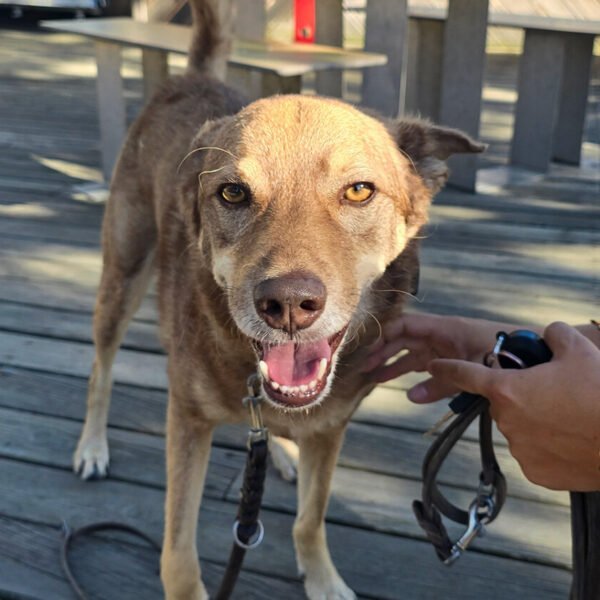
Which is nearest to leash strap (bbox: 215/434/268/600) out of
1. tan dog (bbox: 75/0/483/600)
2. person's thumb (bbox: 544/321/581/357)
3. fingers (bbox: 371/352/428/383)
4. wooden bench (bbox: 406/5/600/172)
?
tan dog (bbox: 75/0/483/600)

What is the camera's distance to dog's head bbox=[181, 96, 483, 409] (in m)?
1.48

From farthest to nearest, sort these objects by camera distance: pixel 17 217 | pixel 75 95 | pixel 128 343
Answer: pixel 75 95 → pixel 17 217 → pixel 128 343

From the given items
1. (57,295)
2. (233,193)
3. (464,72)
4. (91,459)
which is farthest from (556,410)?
(464,72)

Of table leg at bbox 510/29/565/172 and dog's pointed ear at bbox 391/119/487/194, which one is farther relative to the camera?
table leg at bbox 510/29/565/172

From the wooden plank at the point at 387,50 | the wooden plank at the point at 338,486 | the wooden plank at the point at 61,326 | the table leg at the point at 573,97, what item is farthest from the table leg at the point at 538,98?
the wooden plank at the point at 338,486

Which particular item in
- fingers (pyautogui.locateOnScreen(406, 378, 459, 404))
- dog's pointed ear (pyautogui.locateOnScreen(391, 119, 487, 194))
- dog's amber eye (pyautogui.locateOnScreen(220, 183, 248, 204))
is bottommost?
fingers (pyautogui.locateOnScreen(406, 378, 459, 404))

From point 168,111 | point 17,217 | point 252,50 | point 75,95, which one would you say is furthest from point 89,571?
point 75,95

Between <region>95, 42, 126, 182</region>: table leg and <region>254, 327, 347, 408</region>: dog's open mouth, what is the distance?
382cm

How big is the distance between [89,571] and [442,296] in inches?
80.7

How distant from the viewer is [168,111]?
102 inches

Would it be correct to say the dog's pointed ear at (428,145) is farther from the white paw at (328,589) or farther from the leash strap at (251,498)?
the white paw at (328,589)

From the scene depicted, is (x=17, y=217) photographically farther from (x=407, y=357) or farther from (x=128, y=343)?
(x=407, y=357)

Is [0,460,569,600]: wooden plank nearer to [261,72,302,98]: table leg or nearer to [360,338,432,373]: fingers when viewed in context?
[360,338,432,373]: fingers

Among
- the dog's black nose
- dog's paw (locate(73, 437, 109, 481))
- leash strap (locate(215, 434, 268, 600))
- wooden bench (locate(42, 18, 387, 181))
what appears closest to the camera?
the dog's black nose
